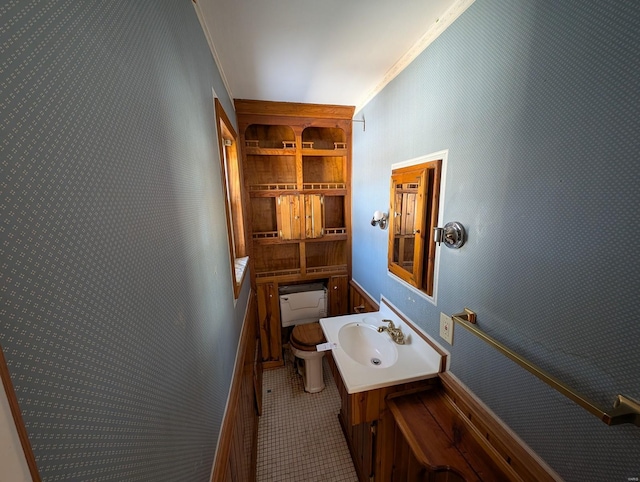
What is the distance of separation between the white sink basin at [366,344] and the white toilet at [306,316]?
0.56 metres

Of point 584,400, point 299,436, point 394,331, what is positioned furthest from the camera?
point 299,436

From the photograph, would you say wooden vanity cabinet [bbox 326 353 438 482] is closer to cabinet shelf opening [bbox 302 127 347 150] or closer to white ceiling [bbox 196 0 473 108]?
white ceiling [bbox 196 0 473 108]

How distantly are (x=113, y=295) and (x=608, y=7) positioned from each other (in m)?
1.18

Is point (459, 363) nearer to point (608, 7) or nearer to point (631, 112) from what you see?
point (631, 112)

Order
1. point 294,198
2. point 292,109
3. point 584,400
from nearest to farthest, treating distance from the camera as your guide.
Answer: point 584,400 < point 292,109 < point 294,198

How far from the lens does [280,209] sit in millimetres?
2193

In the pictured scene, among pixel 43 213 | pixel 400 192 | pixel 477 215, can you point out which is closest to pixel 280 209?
pixel 400 192

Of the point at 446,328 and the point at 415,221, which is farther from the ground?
the point at 415,221

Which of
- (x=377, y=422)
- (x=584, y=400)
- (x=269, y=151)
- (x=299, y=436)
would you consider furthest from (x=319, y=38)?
(x=299, y=436)

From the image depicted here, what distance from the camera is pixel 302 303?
7.72 ft

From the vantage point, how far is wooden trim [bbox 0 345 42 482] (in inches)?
8.2

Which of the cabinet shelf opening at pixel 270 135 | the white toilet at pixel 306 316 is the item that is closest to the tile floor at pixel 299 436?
the white toilet at pixel 306 316

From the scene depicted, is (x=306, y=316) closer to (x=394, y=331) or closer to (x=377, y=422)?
(x=394, y=331)

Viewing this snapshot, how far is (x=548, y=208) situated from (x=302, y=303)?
1997 mm
